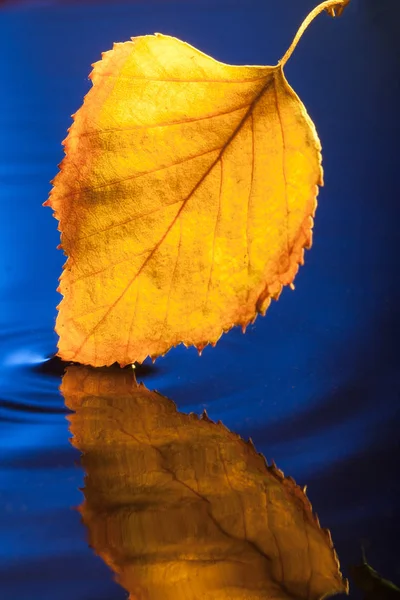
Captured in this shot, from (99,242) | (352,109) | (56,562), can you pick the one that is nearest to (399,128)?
(352,109)

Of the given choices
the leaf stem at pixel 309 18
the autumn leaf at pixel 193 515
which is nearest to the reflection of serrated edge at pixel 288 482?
the autumn leaf at pixel 193 515

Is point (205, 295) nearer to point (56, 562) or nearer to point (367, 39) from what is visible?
point (56, 562)

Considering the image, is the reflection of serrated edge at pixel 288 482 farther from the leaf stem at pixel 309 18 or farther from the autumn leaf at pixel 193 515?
the leaf stem at pixel 309 18

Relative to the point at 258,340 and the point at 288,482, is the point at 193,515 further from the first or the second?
the point at 258,340

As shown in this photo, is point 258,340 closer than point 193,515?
No

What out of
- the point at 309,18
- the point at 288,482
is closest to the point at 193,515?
the point at 288,482
